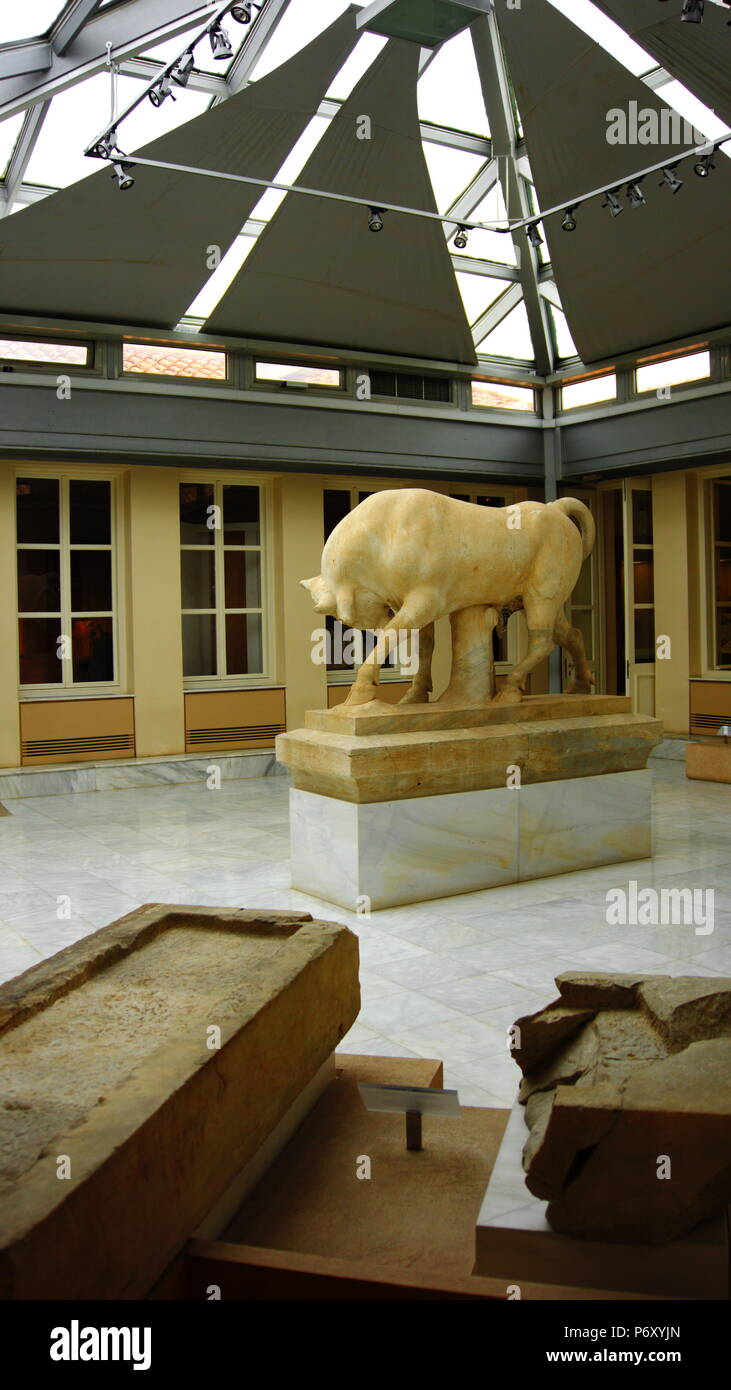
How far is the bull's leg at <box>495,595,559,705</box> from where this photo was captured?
6.90 m

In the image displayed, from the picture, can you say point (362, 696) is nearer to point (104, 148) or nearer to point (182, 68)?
point (182, 68)

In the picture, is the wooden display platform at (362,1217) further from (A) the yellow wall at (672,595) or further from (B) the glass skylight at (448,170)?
(A) the yellow wall at (672,595)

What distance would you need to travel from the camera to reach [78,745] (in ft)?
34.7

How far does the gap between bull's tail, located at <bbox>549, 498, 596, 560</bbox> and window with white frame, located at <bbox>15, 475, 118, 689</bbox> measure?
5387mm

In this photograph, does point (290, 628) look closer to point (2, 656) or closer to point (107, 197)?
point (2, 656)

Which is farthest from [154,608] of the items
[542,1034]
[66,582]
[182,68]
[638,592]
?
[542,1034]

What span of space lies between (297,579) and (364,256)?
135 inches

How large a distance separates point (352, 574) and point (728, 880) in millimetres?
2932

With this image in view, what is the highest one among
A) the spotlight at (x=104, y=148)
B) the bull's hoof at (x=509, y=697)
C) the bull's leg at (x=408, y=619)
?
the spotlight at (x=104, y=148)

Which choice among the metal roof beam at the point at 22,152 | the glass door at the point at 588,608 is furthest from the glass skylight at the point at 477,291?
the metal roof beam at the point at 22,152

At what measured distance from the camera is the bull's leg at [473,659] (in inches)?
268

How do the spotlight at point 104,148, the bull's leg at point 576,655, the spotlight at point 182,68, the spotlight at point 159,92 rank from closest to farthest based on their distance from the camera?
the spotlight at point 182,68 → the spotlight at point 159,92 → the spotlight at point 104,148 → the bull's leg at point 576,655

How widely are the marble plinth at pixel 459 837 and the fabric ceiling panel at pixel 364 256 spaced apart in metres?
5.77

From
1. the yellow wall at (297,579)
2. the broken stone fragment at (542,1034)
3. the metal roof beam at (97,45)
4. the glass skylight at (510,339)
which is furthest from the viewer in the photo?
the glass skylight at (510,339)
